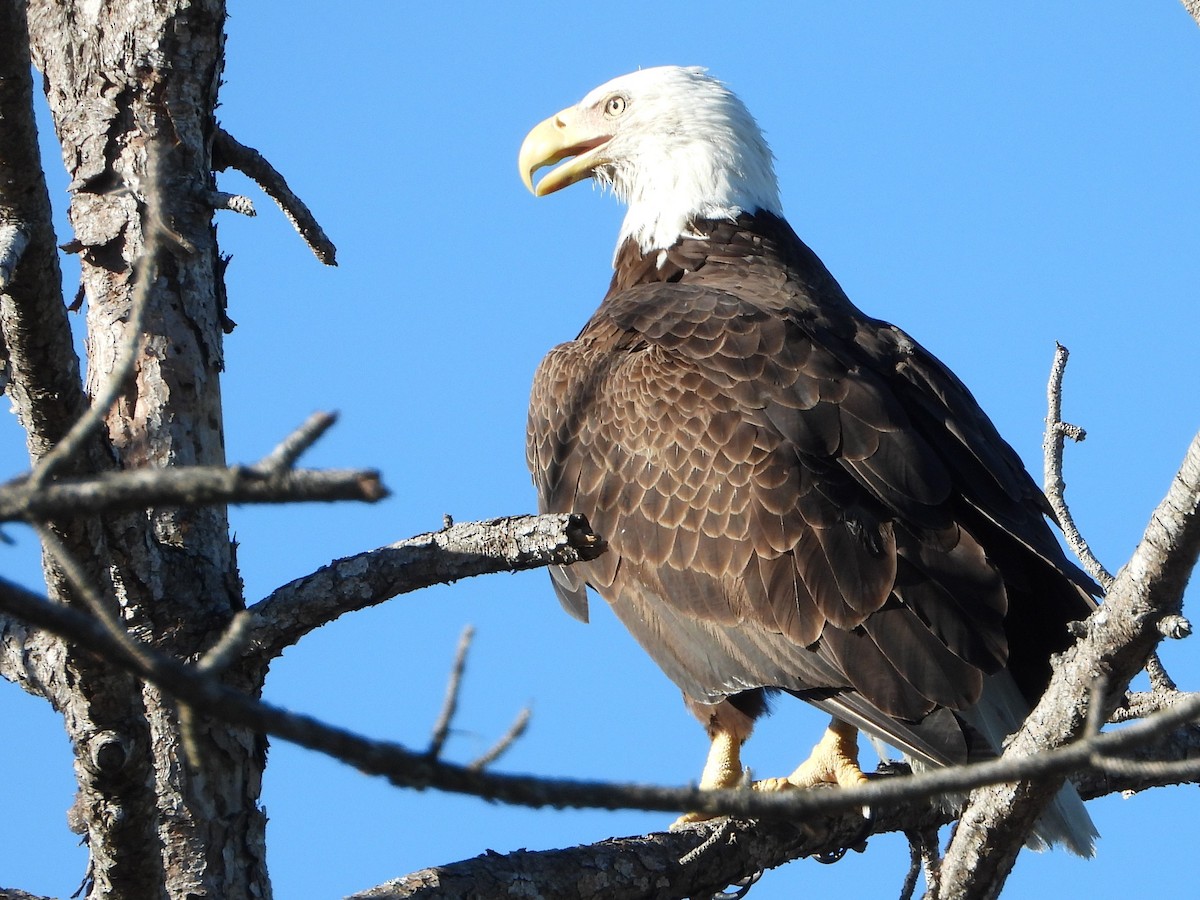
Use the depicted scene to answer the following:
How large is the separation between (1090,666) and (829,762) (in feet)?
7.60

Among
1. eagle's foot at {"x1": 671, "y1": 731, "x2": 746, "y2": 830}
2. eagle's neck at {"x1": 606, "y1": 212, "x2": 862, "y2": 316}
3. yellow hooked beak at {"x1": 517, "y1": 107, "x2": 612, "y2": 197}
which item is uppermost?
yellow hooked beak at {"x1": 517, "y1": 107, "x2": 612, "y2": 197}

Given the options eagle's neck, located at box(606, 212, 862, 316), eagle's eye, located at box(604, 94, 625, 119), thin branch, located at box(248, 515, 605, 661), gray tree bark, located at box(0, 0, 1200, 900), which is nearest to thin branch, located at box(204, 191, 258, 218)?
gray tree bark, located at box(0, 0, 1200, 900)

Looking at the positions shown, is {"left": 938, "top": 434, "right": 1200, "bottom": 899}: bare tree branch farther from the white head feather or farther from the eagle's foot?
the white head feather

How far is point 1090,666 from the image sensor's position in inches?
99.3

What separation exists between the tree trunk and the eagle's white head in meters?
2.28

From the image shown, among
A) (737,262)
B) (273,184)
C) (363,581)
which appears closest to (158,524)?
(363,581)

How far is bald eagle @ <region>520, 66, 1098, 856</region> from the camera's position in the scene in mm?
4203

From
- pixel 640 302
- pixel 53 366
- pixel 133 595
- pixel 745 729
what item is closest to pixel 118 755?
pixel 53 366

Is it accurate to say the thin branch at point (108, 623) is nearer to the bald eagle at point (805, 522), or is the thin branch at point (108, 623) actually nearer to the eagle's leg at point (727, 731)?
the bald eagle at point (805, 522)

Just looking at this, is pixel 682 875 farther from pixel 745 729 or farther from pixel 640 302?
pixel 640 302

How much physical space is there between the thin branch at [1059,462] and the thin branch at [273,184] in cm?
217

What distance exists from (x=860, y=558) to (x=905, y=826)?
0.86 m

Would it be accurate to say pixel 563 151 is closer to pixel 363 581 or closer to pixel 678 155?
pixel 678 155

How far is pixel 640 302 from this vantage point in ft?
17.0
